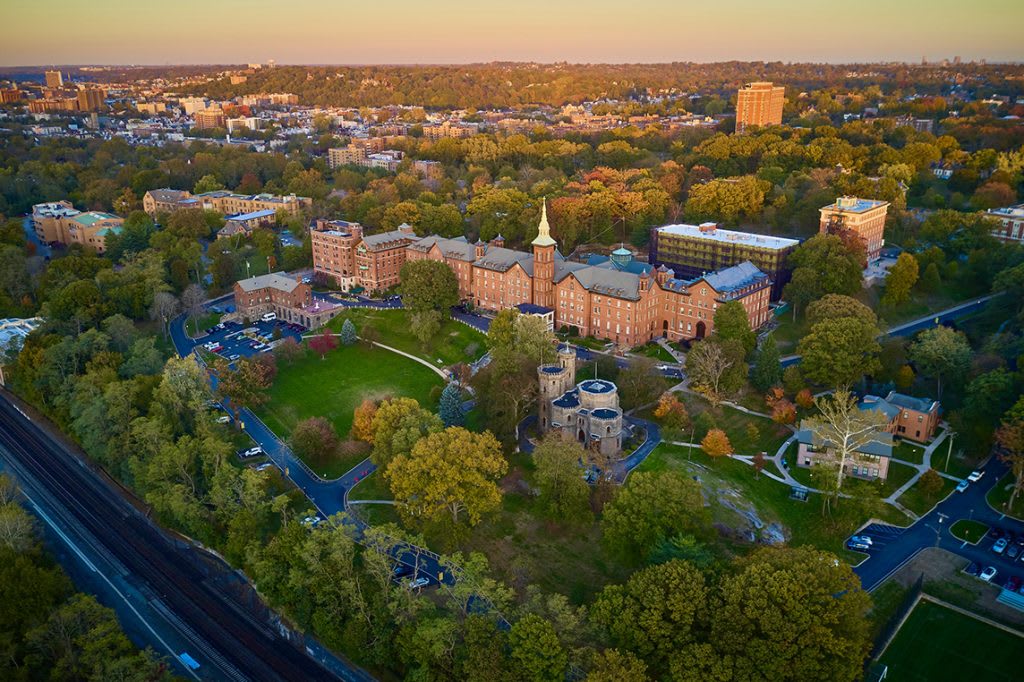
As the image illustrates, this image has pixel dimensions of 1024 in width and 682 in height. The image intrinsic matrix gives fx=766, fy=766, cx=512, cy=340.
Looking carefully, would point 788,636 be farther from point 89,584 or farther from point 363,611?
point 89,584

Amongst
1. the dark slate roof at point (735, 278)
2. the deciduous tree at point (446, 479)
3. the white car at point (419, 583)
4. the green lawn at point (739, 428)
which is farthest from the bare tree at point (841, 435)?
the white car at point (419, 583)

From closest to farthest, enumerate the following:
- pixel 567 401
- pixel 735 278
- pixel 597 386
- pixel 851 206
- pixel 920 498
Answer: pixel 920 498, pixel 597 386, pixel 567 401, pixel 735 278, pixel 851 206

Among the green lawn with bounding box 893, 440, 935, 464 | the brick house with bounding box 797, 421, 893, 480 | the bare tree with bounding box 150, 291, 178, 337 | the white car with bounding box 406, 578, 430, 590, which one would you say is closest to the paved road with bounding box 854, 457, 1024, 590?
the green lawn with bounding box 893, 440, 935, 464

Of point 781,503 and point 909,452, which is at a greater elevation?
point 909,452

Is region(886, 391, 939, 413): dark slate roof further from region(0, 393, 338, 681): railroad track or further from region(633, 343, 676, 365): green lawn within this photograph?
region(0, 393, 338, 681): railroad track

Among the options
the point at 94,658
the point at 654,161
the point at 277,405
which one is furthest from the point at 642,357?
the point at 654,161

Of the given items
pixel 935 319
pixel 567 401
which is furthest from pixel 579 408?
pixel 935 319

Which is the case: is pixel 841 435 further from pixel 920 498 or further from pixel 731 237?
pixel 731 237
